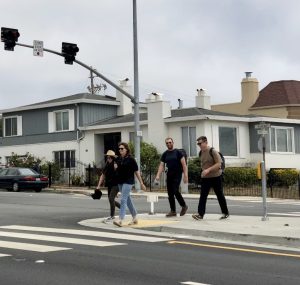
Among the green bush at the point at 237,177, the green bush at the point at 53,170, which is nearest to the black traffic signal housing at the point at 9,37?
the green bush at the point at 237,177

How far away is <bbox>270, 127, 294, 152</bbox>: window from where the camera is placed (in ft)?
121

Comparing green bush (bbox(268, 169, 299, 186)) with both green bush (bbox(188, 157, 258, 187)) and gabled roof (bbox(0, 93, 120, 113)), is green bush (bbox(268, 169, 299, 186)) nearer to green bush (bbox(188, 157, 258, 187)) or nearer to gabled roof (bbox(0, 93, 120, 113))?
green bush (bbox(188, 157, 258, 187))

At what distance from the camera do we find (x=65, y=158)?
39781 mm

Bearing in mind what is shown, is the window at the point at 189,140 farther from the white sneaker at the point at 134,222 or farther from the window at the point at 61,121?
the white sneaker at the point at 134,222

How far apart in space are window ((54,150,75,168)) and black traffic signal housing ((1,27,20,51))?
652 inches

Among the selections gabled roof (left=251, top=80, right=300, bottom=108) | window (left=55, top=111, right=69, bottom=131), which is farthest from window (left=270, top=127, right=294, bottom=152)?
window (left=55, top=111, right=69, bottom=131)

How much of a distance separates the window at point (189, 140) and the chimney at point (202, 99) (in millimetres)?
4823

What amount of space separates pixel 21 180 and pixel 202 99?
533 inches

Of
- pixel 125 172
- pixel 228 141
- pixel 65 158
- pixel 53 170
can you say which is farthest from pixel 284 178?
pixel 125 172

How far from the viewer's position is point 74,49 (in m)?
24.9

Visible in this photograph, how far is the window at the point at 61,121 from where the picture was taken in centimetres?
3938

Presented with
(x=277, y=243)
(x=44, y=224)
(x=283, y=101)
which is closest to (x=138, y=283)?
(x=277, y=243)

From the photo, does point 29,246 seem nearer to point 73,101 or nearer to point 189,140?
point 189,140

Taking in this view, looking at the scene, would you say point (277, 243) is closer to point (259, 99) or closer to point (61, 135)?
point (61, 135)
